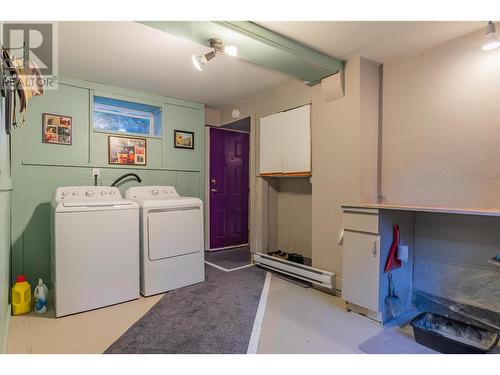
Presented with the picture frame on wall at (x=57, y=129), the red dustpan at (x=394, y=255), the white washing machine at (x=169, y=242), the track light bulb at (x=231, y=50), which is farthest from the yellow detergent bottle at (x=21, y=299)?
the red dustpan at (x=394, y=255)

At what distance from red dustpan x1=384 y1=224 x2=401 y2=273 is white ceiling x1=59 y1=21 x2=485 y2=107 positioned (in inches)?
59.7

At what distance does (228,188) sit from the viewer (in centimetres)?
453

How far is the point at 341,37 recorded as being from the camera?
83.8 inches

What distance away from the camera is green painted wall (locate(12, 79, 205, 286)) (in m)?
2.72

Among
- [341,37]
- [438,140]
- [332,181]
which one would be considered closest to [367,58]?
[341,37]

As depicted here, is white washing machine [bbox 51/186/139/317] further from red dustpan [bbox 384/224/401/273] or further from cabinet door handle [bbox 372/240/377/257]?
red dustpan [bbox 384/224/401/273]

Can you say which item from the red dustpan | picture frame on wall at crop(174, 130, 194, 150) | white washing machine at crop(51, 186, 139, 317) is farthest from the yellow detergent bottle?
the red dustpan

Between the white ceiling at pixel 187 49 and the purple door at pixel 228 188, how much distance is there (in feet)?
4.12

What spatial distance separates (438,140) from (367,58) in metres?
0.97

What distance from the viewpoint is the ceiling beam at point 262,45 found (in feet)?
6.06

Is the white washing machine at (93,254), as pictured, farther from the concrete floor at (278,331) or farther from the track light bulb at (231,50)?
the track light bulb at (231,50)

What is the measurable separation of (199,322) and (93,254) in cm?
110

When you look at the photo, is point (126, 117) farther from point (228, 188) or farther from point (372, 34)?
point (372, 34)

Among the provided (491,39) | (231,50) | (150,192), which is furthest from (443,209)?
(150,192)
